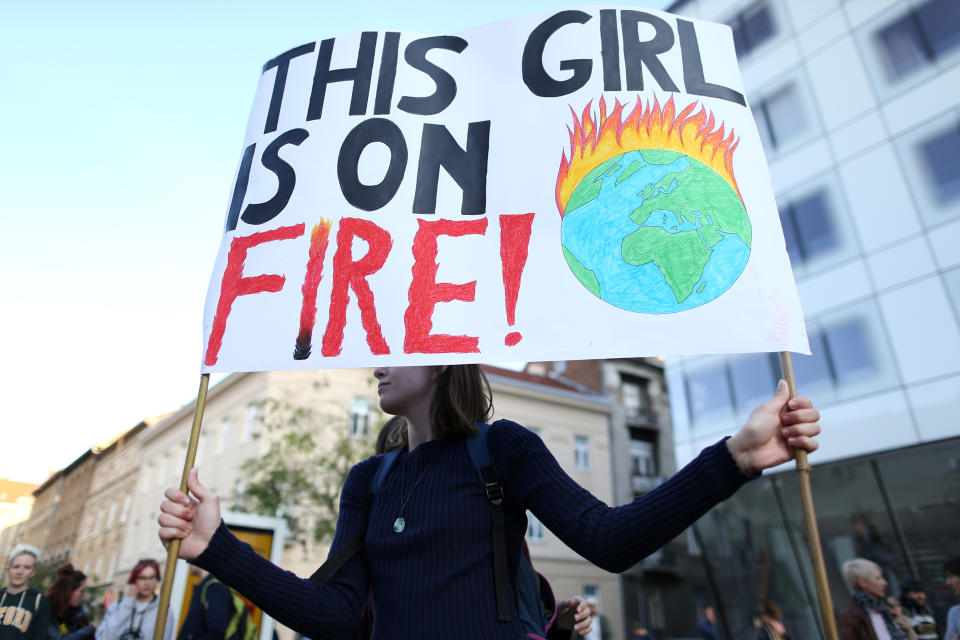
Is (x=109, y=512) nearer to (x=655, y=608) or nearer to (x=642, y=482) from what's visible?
(x=642, y=482)

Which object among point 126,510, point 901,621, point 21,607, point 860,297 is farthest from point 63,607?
point 126,510

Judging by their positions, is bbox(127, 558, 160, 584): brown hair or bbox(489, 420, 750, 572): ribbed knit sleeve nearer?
bbox(489, 420, 750, 572): ribbed knit sleeve

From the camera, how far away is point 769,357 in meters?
14.4

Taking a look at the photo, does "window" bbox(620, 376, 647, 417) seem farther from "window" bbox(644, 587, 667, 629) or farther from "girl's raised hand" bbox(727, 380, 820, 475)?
"girl's raised hand" bbox(727, 380, 820, 475)

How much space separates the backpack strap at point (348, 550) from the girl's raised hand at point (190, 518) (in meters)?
0.29

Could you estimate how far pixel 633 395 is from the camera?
109 ft

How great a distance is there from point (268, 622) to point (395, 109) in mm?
7018

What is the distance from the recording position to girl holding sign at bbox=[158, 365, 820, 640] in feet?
4.71

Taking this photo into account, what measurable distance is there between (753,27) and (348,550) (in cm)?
1772

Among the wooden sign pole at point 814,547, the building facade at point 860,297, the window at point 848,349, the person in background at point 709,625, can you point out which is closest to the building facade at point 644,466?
the person in background at point 709,625

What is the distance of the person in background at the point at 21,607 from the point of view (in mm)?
5051

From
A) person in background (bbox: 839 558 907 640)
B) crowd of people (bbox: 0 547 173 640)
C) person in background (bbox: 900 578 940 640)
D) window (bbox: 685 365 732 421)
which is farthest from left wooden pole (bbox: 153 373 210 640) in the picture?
window (bbox: 685 365 732 421)

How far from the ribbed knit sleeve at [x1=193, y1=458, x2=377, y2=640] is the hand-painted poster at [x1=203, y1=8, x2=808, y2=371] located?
1.63 feet

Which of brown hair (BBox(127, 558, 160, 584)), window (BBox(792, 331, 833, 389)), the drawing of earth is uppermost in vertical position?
window (BBox(792, 331, 833, 389))
